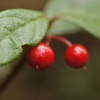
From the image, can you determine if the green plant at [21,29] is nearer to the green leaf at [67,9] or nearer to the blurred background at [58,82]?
the green leaf at [67,9]

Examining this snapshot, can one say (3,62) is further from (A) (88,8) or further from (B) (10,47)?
(A) (88,8)

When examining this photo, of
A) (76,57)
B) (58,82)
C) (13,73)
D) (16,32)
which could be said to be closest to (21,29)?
(16,32)

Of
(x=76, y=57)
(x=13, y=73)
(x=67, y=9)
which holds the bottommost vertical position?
(x=13, y=73)

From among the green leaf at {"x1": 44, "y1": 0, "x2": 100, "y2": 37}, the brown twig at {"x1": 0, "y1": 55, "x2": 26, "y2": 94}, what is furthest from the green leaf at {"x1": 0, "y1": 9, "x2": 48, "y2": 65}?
the green leaf at {"x1": 44, "y1": 0, "x2": 100, "y2": 37}

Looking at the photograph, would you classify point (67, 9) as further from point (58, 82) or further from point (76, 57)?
point (58, 82)

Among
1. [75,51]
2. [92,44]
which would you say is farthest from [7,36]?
[92,44]

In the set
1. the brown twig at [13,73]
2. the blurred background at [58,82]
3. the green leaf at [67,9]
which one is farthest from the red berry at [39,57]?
Result: the blurred background at [58,82]

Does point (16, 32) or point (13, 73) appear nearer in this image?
point (16, 32)
